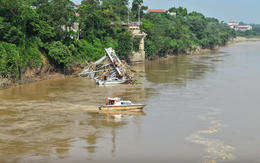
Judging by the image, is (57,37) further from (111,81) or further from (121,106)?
(121,106)

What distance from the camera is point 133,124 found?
33.2m

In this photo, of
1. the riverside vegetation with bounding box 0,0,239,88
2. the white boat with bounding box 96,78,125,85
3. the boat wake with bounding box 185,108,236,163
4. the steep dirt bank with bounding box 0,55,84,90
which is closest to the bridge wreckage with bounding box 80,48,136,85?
the white boat with bounding box 96,78,125,85

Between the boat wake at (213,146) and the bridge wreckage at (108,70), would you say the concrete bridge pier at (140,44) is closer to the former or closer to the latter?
the bridge wreckage at (108,70)

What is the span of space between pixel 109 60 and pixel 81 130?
31792 mm

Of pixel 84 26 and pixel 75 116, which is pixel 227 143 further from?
pixel 84 26

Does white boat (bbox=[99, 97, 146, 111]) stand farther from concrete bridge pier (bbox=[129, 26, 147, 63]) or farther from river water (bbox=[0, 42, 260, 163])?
concrete bridge pier (bbox=[129, 26, 147, 63])

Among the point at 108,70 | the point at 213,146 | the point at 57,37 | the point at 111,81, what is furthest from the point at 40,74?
the point at 213,146

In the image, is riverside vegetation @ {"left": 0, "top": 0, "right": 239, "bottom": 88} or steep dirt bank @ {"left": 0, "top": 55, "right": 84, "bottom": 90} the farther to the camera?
riverside vegetation @ {"left": 0, "top": 0, "right": 239, "bottom": 88}

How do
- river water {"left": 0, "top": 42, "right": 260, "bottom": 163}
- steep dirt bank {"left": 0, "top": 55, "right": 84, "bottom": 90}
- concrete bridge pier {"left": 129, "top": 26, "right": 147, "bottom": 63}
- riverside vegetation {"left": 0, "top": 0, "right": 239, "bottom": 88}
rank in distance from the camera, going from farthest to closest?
concrete bridge pier {"left": 129, "top": 26, "right": 147, "bottom": 63}, riverside vegetation {"left": 0, "top": 0, "right": 239, "bottom": 88}, steep dirt bank {"left": 0, "top": 55, "right": 84, "bottom": 90}, river water {"left": 0, "top": 42, "right": 260, "bottom": 163}

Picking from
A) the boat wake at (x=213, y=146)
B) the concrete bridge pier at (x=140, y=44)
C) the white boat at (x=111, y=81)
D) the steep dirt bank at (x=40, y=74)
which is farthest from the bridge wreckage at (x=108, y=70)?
the boat wake at (x=213, y=146)

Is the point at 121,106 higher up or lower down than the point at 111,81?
lower down

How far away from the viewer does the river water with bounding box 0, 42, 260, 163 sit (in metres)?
25.9

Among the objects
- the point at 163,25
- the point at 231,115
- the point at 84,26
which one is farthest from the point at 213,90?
the point at 163,25

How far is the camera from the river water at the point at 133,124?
84.9 ft
